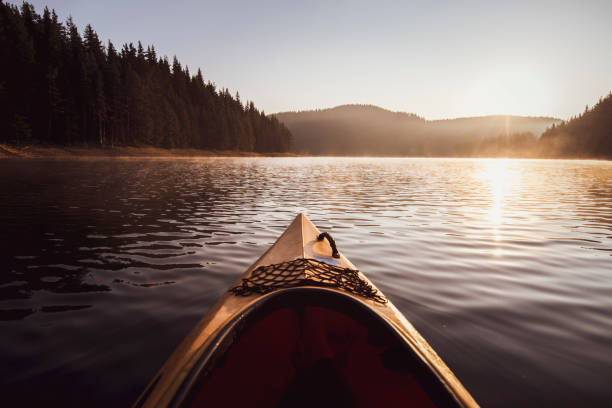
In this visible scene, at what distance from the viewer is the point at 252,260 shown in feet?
20.1

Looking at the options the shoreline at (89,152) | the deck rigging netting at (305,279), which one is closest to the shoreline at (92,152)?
the shoreline at (89,152)

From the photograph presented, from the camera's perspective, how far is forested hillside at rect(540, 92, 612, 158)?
9706 centimetres

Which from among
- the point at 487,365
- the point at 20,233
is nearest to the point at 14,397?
the point at 487,365

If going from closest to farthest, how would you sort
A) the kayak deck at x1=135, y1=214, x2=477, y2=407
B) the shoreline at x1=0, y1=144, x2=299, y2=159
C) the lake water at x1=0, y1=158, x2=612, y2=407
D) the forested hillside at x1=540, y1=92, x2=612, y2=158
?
the kayak deck at x1=135, y1=214, x2=477, y2=407 < the lake water at x1=0, y1=158, x2=612, y2=407 < the shoreline at x1=0, y1=144, x2=299, y2=159 < the forested hillside at x1=540, y1=92, x2=612, y2=158

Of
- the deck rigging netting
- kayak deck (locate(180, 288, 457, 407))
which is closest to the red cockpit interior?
kayak deck (locate(180, 288, 457, 407))

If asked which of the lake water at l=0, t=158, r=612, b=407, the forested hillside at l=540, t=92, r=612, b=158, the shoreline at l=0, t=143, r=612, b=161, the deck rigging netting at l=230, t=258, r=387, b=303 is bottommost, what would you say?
the lake water at l=0, t=158, r=612, b=407

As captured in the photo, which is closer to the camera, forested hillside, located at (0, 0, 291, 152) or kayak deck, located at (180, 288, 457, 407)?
kayak deck, located at (180, 288, 457, 407)

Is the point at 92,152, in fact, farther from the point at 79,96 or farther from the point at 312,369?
the point at 312,369

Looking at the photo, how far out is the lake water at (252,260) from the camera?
2891 mm

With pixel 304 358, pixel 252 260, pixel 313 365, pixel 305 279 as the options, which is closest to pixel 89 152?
pixel 252 260

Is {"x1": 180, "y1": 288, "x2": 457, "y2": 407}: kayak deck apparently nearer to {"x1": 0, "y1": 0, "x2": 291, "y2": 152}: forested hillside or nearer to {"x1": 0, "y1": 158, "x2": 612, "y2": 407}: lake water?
{"x1": 0, "y1": 158, "x2": 612, "y2": 407}: lake water

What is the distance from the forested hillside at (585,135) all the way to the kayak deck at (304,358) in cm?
12995

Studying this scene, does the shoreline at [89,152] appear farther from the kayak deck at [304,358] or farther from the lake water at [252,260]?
the kayak deck at [304,358]

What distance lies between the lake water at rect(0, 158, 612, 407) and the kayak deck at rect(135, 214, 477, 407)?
905mm
